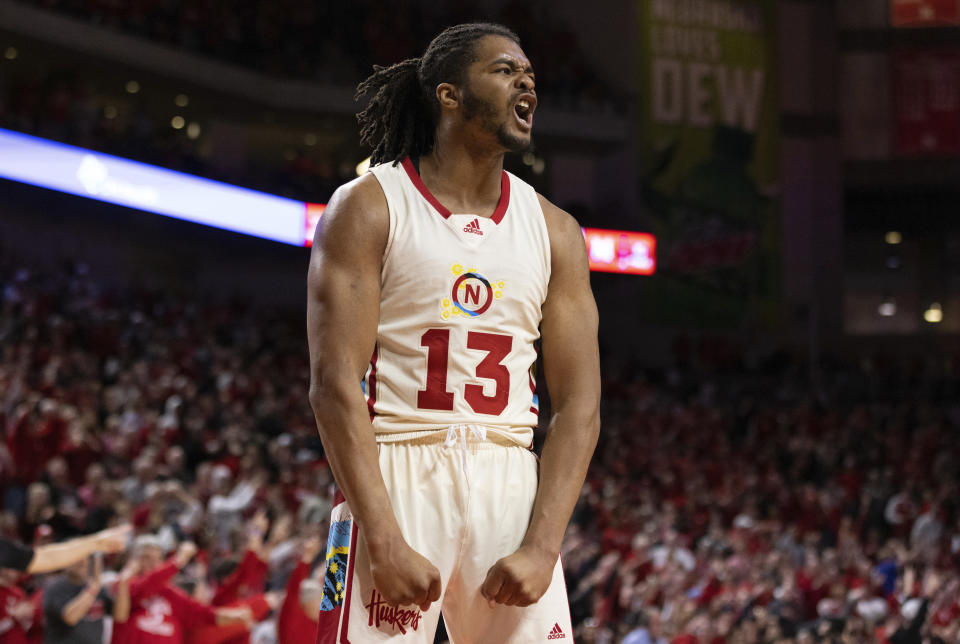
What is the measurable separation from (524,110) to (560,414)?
1.81ft

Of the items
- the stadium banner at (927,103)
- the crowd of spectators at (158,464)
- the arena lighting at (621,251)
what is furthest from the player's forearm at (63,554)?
the stadium banner at (927,103)

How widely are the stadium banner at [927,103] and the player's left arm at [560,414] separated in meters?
20.1

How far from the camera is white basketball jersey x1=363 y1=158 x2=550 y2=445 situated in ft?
6.73

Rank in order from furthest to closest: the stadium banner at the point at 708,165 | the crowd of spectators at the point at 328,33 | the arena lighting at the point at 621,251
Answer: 1. the stadium banner at the point at 708,165
2. the arena lighting at the point at 621,251
3. the crowd of spectators at the point at 328,33

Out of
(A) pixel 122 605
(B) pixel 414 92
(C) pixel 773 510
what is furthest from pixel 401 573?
(C) pixel 773 510

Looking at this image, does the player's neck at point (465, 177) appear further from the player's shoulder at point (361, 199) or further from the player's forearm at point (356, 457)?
the player's forearm at point (356, 457)

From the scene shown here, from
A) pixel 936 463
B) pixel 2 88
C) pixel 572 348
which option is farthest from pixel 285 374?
pixel 572 348

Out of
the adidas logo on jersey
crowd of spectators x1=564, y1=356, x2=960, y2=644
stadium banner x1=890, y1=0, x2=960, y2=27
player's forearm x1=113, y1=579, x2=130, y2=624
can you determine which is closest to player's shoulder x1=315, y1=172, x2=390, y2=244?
the adidas logo on jersey

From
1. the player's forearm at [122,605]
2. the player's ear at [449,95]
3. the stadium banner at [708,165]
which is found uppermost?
the stadium banner at [708,165]

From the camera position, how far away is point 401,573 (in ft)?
6.19

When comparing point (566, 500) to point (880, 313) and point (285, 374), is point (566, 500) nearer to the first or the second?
point (285, 374)

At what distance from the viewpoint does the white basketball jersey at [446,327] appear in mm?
2053

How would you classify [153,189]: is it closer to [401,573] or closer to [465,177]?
[465,177]

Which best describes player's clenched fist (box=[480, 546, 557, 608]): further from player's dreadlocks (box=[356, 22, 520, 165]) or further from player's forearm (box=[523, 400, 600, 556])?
player's dreadlocks (box=[356, 22, 520, 165])
